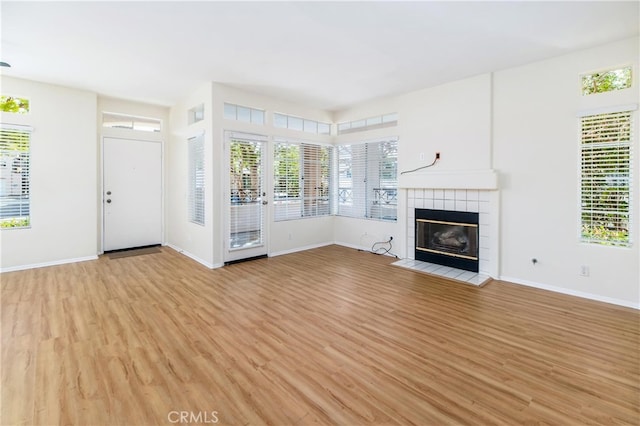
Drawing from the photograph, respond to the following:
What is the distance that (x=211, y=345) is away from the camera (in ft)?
8.19

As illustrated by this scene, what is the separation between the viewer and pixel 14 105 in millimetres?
4539

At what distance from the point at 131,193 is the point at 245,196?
2.53 m

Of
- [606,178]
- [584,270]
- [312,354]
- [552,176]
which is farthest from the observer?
[552,176]

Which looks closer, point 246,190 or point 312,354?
point 312,354

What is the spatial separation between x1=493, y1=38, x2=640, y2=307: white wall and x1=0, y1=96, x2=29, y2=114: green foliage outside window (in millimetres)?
7152

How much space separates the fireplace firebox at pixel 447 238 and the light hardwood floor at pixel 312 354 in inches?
24.1

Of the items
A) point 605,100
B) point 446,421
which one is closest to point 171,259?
point 446,421

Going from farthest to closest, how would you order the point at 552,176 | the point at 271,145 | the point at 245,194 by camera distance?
the point at 271,145 < the point at 245,194 < the point at 552,176

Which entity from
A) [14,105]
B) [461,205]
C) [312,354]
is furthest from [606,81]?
[14,105]

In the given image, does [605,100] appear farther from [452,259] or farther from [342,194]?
[342,194]

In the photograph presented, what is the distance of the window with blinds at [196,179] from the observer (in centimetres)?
516

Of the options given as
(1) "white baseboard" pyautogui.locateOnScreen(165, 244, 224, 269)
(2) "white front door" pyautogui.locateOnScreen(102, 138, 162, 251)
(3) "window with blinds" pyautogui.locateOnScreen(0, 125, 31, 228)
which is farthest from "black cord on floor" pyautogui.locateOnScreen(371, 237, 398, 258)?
(3) "window with blinds" pyautogui.locateOnScreen(0, 125, 31, 228)

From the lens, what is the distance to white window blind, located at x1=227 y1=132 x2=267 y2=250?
16.4 feet

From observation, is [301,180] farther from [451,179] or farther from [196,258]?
[451,179]
